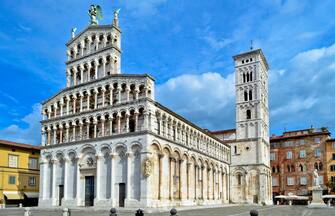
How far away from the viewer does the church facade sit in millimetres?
41219

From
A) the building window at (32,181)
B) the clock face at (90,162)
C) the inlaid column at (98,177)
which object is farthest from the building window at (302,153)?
the building window at (32,181)

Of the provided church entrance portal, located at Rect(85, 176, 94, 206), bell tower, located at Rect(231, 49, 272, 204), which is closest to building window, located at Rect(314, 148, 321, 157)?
bell tower, located at Rect(231, 49, 272, 204)

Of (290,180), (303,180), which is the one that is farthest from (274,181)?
(303,180)

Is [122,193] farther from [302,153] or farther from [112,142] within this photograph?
[302,153]

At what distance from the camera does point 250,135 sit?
70062 millimetres

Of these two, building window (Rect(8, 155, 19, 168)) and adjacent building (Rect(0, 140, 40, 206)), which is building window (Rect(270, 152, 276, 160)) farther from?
building window (Rect(8, 155, 19, 168))

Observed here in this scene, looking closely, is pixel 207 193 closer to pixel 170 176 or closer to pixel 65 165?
pixel 170 176

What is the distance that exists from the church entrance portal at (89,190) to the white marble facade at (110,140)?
12 cm

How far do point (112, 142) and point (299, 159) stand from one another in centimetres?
4751

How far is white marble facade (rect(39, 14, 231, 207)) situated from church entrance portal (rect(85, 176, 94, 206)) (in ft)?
0.38

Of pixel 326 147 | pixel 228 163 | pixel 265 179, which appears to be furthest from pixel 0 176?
pixel 326 147

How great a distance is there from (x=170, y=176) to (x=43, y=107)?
1975cm

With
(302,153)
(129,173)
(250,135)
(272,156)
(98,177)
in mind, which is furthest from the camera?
(272,156)

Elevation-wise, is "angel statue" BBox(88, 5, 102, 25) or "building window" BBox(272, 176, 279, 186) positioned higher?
"angel statue" BBox(88, 5, 102, 25)
